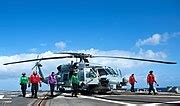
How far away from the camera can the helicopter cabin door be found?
30.5m

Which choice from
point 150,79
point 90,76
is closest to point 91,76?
point 90,76

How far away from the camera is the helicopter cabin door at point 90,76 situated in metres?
30.5

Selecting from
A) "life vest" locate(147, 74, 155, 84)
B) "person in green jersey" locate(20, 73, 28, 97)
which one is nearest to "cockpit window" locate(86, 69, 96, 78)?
"life vest" locate(147, 74, 155, 84)

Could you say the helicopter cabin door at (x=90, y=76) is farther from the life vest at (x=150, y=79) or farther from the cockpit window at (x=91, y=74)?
the life vest at (x=150, y=79)

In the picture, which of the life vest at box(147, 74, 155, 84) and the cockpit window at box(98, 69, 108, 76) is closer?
the life vest at box(147, 74, 155, 84)

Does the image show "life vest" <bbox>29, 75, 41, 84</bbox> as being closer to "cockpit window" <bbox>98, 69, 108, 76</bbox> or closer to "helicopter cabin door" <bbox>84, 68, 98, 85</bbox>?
"helicopter cabin door" <bbox>84, 68, 98, 85</bbox>

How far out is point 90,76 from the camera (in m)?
31.1

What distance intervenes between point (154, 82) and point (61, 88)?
8243 mm

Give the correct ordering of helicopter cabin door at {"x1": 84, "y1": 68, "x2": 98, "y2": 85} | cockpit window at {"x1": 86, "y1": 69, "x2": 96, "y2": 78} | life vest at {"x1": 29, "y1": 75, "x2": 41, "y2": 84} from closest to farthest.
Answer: life vest at {"x1": 29, "y1": 75, "x2": 41, "y2": 84} < helicopter cabin door at {"x1": 84, "y1": 68, "x2": 98, "y2": 85} < cockpit window at {"x1": 86, "y1": 69, "x2": 96, "y2": 78}

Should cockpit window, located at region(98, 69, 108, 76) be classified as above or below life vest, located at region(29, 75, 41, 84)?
above

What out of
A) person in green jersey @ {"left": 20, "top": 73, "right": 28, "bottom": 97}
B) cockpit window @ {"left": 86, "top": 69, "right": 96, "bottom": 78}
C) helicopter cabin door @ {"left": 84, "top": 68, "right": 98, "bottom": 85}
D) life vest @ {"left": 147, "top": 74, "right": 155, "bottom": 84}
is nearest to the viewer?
person in green jersey @ {"left": 20, "top": 73, "right": 28, "bottom": 97}

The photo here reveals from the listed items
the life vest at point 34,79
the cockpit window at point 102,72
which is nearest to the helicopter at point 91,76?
the cockpit window at point 102,72

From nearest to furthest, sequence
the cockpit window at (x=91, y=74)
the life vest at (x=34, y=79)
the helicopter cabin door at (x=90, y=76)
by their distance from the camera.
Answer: the life vest at (x=34, y=79) < the helicopter cabin door at (x=90, y=76) < the cockpit window at (x=91, y=74)

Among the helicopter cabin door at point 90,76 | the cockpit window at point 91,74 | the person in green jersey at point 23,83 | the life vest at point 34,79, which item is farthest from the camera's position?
the cockpit window at point 91,74
